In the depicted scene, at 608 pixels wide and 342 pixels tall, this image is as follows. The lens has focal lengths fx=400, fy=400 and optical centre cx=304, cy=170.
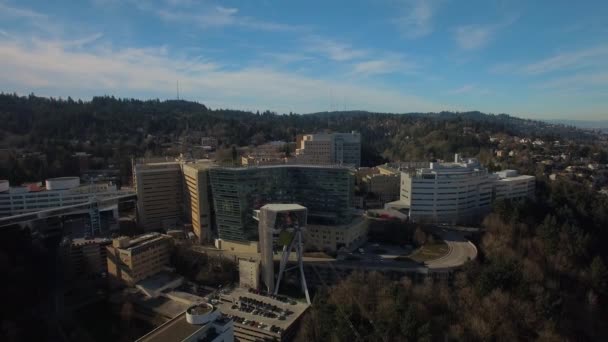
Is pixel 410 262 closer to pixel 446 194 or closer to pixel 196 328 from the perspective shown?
pixel 446 194

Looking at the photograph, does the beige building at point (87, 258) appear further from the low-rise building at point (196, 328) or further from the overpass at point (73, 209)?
the low-rise building at point (196, 328)

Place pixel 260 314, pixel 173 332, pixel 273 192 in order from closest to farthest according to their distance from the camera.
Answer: pixel 173 332, pixel 260 314, pixel 273 192

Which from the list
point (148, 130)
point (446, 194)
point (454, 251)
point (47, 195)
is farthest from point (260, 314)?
point (148, 130)

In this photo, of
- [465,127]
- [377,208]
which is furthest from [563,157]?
[377,208]

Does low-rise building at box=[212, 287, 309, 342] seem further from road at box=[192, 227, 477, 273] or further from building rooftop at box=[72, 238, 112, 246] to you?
building rooftop at box=[72, 238, 112, 246]

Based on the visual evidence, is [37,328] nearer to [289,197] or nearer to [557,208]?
[289,197]

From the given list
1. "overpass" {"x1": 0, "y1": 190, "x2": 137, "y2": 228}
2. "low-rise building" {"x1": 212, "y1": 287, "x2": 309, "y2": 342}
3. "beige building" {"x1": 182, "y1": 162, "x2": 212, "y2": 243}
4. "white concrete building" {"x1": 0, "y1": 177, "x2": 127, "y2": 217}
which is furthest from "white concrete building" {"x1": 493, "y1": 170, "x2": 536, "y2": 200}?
"white concrete building" {"x1": 0, "y1": 177, "x2": 127, "y2": 217}
